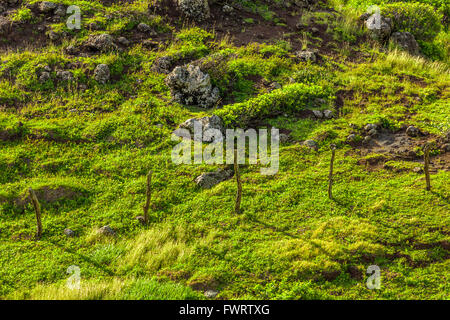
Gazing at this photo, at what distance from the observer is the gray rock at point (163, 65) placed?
16.3 meters

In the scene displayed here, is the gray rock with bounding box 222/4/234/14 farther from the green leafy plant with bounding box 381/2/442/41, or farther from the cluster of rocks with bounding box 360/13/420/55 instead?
the green leafy plant with bounding box 381/2/442/41

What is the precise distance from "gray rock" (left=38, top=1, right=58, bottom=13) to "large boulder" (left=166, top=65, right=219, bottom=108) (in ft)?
27.3

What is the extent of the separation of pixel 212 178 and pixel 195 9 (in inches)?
489

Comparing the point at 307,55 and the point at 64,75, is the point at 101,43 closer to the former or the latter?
the point at 64,75

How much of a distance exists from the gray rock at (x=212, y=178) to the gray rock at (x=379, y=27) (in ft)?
45.5

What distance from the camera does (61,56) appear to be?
16.1m

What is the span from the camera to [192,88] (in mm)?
14844

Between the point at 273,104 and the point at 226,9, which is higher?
the point at 226,9

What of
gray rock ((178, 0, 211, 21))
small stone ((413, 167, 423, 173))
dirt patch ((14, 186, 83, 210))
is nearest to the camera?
dirt patch ((14, 186, 83, 210))

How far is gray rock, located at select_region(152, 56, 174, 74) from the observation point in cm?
1634

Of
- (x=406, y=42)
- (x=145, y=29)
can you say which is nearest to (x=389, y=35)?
(x=406, y=42)

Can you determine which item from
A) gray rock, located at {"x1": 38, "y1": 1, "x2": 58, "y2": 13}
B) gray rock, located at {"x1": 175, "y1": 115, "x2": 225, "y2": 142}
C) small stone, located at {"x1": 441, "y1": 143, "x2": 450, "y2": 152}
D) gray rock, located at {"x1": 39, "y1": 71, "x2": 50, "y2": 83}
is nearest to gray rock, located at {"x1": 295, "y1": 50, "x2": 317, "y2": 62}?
gray rock, located at {"x1": 175, "y1": 115, "x2": 225, "y2": 142}

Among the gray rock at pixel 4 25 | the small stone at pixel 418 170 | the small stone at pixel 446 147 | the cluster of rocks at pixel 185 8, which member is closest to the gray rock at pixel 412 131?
the small stone at pixel 446 147

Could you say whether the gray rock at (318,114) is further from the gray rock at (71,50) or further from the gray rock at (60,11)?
the gray rock at (60,11)
